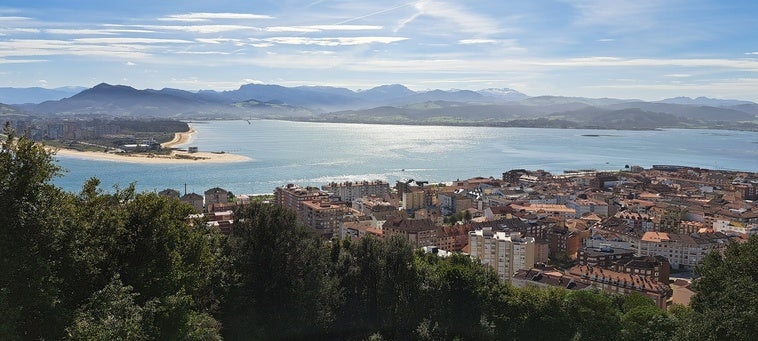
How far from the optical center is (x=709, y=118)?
100875 millimetres

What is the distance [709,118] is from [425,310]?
109288mm

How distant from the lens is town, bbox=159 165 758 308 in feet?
39.7

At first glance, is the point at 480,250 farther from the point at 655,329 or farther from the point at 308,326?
the point at 308,326

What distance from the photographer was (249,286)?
18.4 ft

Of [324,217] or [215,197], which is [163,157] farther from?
[324,217]

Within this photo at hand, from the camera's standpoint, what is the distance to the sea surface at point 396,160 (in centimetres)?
2680

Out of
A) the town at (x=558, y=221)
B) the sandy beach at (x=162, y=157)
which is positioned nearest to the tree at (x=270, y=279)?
the town at (x=558, y=221)

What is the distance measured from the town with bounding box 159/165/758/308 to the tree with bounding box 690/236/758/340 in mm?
2585

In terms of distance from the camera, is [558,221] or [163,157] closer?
[558,221]

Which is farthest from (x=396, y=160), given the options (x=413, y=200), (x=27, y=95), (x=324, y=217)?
(x=27, y=95)

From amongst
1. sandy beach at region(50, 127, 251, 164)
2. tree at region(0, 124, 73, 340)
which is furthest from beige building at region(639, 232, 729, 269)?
sandy beach at region(50, 127, 251, 164)

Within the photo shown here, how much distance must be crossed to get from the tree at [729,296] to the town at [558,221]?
2.58 m

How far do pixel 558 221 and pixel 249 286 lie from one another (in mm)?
12699

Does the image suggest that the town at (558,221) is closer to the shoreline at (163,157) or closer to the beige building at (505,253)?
the beige building at (505,253)
